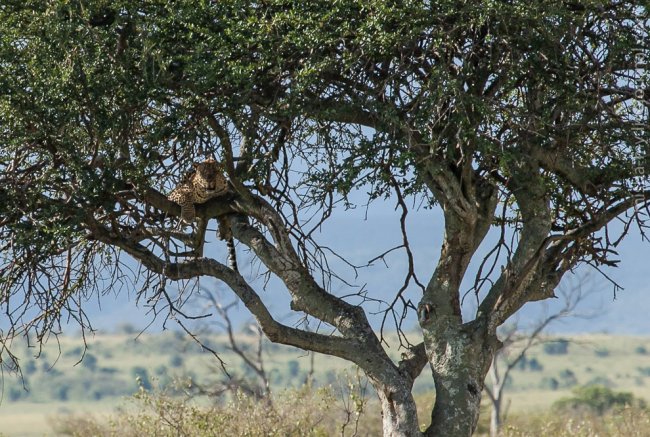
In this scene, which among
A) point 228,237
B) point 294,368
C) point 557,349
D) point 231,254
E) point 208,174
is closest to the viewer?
→ point 208,174

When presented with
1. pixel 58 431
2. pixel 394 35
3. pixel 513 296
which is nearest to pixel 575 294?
pixel 58 431

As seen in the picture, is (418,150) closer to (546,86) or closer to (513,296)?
(546,86)

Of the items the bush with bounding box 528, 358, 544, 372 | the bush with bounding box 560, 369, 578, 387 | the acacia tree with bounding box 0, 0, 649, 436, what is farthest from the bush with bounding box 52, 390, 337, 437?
the bush with bounding box 528, 358, 544, 372

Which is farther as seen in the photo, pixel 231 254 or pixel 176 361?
pixel 176 361

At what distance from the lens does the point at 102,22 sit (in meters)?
10.6

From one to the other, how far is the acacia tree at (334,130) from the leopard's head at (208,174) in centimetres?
16

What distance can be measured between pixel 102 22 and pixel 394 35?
8.91 feet

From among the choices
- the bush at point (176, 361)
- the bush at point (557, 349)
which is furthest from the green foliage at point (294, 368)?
the bush at point (557, 349)

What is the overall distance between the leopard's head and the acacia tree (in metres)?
0.16

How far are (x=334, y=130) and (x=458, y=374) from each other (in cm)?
262

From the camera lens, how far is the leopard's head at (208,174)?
11.2 meters

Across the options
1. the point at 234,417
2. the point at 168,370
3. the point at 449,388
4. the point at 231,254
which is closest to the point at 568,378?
the point at 168,370

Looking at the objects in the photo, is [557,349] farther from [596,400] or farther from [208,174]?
[208,174]

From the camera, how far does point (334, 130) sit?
1172 centimetres
